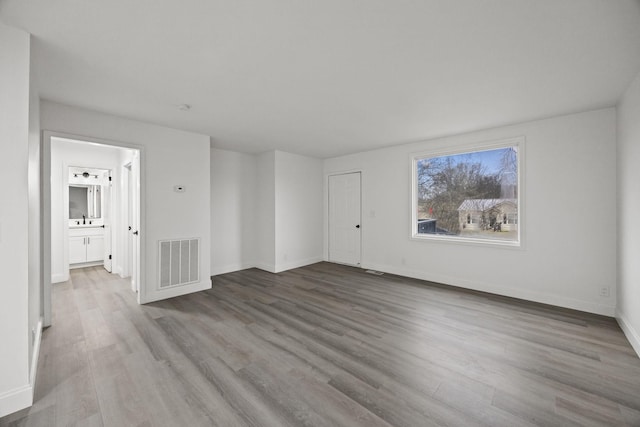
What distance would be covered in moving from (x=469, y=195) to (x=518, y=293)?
1.63 m

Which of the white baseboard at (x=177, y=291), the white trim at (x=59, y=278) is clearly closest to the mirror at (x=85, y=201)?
the white trim at (x=59, y=278)

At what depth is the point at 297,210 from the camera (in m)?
5.82

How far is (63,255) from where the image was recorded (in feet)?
15.6

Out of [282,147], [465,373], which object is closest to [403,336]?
[465,373]

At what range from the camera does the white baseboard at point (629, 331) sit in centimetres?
240

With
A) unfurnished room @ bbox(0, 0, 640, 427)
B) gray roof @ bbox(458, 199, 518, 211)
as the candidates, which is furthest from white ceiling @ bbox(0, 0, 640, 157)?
gray roof @ bbox(458, 199, 518, 211)

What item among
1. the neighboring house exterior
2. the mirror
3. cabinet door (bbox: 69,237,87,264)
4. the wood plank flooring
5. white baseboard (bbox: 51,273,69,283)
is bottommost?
the wood plank flooring

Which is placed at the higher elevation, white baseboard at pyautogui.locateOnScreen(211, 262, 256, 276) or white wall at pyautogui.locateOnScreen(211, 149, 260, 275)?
white wall at pyautogui.locateOnScreen(211, 149, 260, 275)

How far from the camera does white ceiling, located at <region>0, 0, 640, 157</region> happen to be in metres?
1.62

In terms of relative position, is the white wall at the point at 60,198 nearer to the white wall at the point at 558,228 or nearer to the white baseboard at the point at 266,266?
the white baseboard at the point at 266,266

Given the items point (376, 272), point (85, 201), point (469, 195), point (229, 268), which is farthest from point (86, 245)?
point (469, 195)

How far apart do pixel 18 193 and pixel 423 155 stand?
16.3 ft

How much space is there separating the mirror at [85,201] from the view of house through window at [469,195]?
6939mm

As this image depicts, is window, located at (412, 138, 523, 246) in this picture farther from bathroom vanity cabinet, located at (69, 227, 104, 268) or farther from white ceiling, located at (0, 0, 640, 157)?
bathroom vanity cabinet, located at (69, 227, 104, 268)
